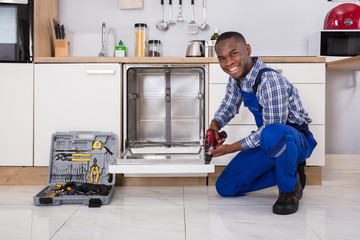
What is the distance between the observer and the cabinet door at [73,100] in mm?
2459

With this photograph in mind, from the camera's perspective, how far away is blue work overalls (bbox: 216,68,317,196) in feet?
6.01

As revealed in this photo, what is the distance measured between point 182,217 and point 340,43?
6.12 ft

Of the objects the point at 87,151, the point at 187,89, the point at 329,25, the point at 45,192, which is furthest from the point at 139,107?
the point at 329,25

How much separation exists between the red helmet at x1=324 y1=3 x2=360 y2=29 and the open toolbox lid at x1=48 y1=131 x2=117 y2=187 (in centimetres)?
184

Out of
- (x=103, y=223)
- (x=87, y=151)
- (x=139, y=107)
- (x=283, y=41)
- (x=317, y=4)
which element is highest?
(x=317, y=4)

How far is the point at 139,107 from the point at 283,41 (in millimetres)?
1282

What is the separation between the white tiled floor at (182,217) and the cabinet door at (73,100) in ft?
1.36

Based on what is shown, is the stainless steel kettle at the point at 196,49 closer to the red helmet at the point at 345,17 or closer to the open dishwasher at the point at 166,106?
the open dishwasher at the point at 166,106

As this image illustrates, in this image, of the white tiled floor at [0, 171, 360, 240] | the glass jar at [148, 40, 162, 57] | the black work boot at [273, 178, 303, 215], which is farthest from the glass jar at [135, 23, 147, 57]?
the black work boot at [273, 178, 303, 215]

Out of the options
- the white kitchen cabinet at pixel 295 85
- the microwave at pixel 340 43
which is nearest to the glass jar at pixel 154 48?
the white kitchen cabinet at pixel 295 85

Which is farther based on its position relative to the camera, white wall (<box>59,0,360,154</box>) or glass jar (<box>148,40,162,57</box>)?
white wall (<box>59,0,360,154</box>)

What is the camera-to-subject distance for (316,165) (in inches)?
99.7

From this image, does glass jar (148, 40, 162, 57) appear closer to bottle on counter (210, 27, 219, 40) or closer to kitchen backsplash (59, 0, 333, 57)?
kitchen backsplash (59, 0, 333, 57)

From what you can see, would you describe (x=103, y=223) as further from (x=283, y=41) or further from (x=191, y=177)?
(x=283, y=41)
